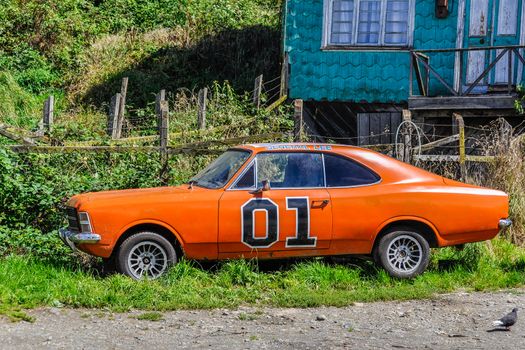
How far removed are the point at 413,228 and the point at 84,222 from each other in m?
3.49

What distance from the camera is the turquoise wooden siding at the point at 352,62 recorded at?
16.2 meters

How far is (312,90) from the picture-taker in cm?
1688

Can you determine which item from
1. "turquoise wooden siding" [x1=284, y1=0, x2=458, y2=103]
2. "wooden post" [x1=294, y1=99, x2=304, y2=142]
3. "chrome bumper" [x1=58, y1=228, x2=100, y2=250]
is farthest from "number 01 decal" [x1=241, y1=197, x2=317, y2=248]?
"turquoise wooden siding" [x1=284, y1=0, x2=458, y2=103]

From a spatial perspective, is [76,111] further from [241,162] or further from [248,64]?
[241,162]

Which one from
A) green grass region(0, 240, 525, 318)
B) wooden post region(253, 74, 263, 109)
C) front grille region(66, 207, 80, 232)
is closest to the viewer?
green grass region(0, 240, 525, 318)

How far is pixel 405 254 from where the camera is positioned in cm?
901

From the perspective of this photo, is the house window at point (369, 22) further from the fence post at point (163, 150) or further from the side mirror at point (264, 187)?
the side mirror at point (264, 187)

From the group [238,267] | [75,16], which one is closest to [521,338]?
[238,267]

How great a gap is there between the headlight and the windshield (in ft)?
4.31

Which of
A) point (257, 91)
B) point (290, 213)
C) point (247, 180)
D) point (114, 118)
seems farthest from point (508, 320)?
point (257, 91)

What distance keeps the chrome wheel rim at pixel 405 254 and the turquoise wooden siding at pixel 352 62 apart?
773 centimetres

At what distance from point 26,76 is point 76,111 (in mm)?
2643

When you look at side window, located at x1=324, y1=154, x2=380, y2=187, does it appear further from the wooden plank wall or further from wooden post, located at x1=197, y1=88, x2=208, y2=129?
the wooden plank wall

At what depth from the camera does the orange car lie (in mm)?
8484
